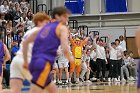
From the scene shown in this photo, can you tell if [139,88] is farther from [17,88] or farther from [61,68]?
[61,68]

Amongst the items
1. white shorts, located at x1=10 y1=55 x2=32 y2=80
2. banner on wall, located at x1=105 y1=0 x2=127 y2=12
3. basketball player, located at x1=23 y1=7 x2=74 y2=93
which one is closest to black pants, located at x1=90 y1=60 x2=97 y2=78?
banner on wall, located at x1=105 y1=0 x2=127 y2=12

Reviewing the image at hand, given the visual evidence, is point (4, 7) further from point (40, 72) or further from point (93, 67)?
point (40, 72)

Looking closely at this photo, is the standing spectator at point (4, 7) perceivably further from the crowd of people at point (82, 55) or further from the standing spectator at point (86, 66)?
the standing spectator at point (86, 66)

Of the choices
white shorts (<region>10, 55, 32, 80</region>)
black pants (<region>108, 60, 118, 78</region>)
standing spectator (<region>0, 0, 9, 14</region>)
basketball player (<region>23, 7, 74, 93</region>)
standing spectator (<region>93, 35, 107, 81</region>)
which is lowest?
black pants (<region>108, 60, 118, 78</region>)

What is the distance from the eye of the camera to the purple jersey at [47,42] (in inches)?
205

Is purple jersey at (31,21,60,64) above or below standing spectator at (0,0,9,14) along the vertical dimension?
below

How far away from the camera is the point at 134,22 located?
80.0 feet

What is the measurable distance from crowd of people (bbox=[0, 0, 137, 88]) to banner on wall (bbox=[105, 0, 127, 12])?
4.33 meters

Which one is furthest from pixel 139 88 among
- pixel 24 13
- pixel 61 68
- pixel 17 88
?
pixel 24 13

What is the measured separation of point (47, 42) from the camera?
17.1 ft

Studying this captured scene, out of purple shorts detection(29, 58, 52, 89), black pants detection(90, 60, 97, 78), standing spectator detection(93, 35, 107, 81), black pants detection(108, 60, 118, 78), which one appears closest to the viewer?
purple shorts detection(29, 58, 52, 89)

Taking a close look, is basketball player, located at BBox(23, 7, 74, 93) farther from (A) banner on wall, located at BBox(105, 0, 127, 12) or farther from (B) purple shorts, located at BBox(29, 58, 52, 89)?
(A) banner on wall, located at BBox(105, 0, 127, 12)

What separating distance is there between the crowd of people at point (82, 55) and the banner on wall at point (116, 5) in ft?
14.2

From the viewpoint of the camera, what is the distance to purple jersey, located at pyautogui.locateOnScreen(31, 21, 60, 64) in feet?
17.1
